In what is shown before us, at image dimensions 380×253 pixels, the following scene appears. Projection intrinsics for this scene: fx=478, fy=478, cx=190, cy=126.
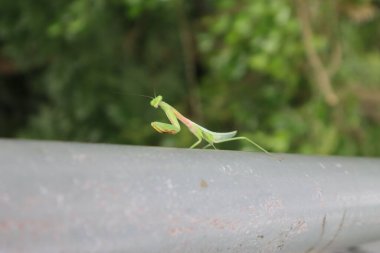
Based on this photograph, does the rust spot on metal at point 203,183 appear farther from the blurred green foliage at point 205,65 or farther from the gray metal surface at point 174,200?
the blurred green foliage at point 205,65

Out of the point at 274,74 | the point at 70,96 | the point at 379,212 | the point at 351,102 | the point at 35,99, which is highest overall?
the point at 35,99

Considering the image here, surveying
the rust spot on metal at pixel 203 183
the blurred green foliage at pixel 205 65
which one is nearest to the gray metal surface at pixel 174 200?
the rust spot on metal at pixel 203 183

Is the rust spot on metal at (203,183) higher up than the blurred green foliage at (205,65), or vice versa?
the blurred green foliage at (205,65)

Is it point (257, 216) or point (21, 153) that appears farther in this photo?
point (257, 216)

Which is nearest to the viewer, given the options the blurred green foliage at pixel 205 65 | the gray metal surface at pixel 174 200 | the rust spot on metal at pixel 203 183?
the gray metal surface at pixel 174 200

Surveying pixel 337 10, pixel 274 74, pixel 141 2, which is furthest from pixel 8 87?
pixel 337 10

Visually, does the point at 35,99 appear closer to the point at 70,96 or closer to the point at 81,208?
the point at 70,96

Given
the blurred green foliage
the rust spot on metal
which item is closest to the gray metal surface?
the rust spot on metal
